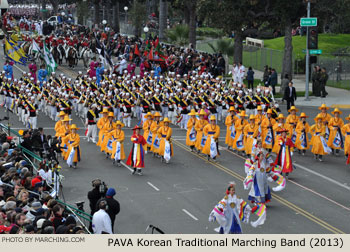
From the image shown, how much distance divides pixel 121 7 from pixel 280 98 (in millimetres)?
55027

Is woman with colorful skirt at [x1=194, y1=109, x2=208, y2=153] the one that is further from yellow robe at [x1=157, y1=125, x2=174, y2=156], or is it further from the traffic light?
the traffic light

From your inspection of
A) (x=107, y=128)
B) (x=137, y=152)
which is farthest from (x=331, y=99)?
(x=137, y=152)

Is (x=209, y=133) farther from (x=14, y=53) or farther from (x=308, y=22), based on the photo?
(x=14, y=53)

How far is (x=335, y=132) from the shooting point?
28375 mm

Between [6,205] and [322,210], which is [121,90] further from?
[6,205]

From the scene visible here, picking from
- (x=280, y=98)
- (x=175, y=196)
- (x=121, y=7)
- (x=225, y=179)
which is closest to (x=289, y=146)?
(x=225, y=179)

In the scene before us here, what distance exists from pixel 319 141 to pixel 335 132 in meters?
0.88

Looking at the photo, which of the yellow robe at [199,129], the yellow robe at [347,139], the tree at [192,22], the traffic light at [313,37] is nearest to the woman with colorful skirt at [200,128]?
the yellow robe at [199,129]

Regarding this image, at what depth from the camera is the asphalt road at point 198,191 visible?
1997 centimetres

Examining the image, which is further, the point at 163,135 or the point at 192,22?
the point at 192,22

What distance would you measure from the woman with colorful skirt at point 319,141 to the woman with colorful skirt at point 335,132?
1.39ft

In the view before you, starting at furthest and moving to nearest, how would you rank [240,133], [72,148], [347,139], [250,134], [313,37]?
[313,37]
[240,133]
[250,134]
[347,139]
[72,148]

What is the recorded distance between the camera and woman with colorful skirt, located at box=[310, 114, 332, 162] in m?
27.8

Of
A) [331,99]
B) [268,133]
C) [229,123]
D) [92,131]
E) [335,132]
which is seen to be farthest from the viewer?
[331,99]
